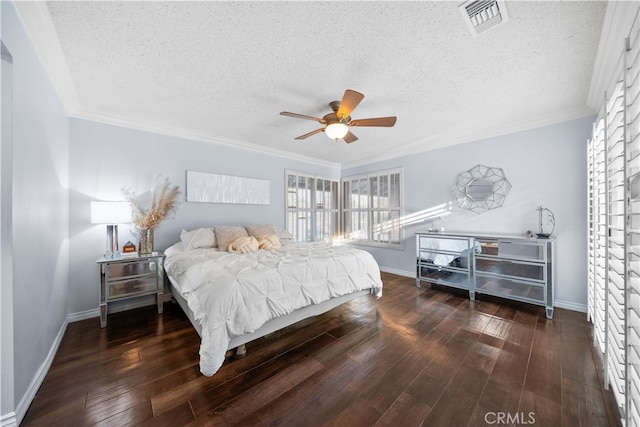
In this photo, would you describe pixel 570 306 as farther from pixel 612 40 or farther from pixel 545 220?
pixel 612 40

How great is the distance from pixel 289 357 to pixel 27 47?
2.91 m

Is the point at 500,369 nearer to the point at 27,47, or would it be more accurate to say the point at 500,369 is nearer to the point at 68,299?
the point at 27,47

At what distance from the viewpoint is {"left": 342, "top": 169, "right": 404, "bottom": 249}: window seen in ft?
15.4

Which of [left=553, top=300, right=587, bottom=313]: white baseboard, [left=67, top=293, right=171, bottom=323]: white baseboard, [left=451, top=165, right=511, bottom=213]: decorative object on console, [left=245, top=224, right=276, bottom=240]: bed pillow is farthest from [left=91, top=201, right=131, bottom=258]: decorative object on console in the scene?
[left=553, top=300, right=587, bottom=313]: white baseboard

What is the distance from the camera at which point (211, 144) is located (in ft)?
12.4

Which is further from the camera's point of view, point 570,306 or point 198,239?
point 198,239

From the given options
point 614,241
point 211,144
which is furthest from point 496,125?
point 211,144

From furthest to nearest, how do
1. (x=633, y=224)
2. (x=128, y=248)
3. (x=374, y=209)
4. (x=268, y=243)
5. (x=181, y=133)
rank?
(x=374, y=209) < (x=181, y=133) < (x=268, y=243) < (x=128, y=248) < (x=633, y=224)

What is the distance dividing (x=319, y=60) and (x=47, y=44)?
200 centimetres

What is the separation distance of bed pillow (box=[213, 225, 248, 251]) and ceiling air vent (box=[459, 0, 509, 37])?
3.19 m

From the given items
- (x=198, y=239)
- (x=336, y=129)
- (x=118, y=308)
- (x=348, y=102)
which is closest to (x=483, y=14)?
(x=348, y=102)

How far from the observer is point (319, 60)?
1.93 meters

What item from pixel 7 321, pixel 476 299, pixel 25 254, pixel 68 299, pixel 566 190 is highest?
pixel 566 190

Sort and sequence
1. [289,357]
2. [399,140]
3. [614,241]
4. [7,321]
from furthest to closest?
[399,140], [289,357], [614,241], [7,321]
